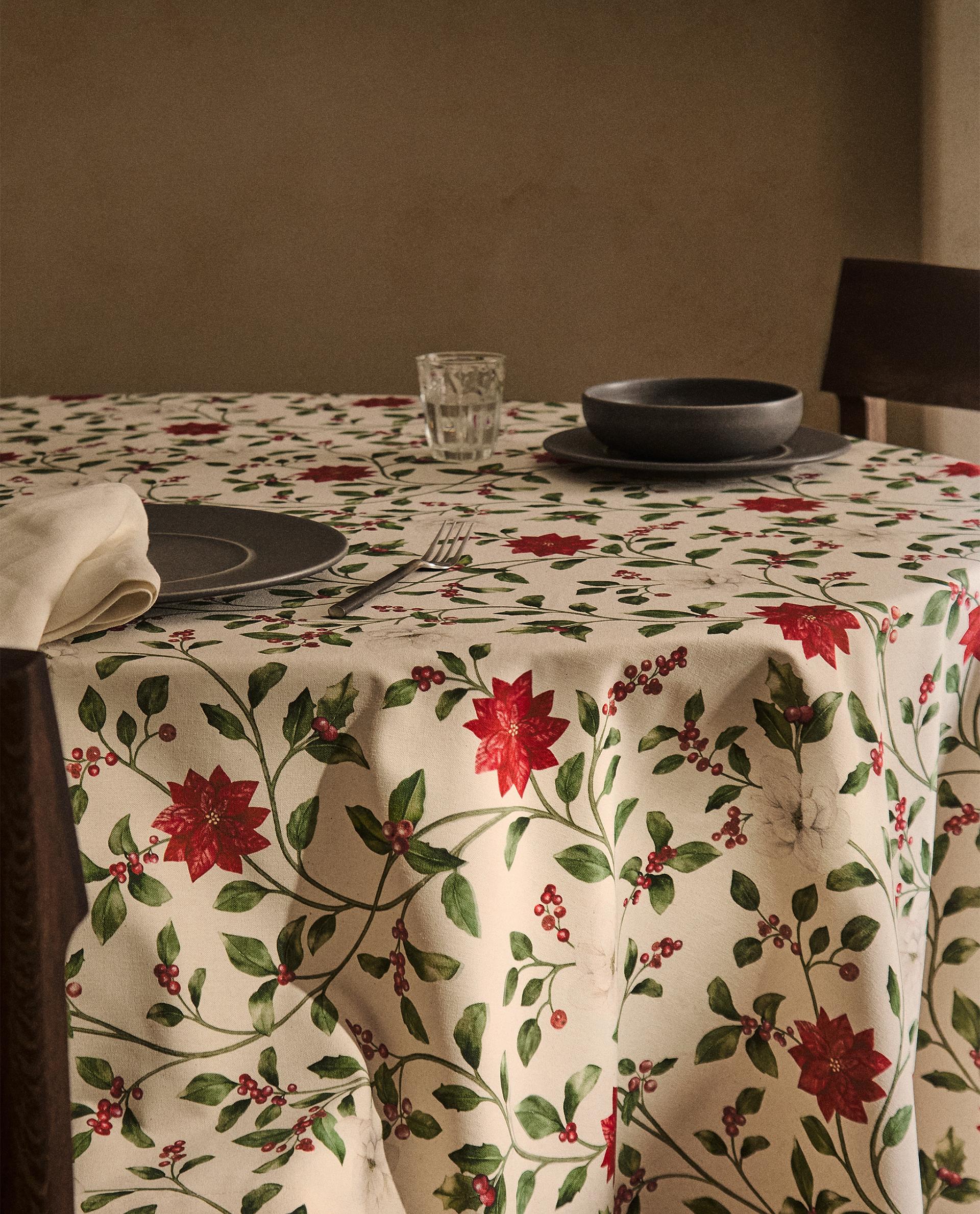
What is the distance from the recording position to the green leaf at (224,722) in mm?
645

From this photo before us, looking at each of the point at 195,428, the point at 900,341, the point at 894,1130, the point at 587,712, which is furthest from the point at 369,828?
the point at 900,341

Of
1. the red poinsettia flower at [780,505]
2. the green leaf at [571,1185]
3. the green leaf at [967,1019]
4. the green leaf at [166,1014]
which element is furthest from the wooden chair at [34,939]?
the red poinsettia flower at [780,505]

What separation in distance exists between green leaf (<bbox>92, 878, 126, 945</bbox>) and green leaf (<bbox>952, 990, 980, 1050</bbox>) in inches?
20.5

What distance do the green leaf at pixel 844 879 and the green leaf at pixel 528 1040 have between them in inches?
6.9

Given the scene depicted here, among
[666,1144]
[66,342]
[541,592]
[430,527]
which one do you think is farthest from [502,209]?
[666,1144]

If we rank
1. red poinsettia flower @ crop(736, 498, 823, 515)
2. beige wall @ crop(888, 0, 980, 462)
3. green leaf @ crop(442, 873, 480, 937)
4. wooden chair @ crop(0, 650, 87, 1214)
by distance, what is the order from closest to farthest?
wooden chair @ crop(0, 650, 87, 1214), green leaf @ crop(442, 873, 480, 937), red poinsettia flower @ crop(736, 498, 823, 515), beige wall @ crop(888, 0, 980, 462)

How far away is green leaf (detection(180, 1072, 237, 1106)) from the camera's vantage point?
64 cm

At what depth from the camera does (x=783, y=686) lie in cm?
68

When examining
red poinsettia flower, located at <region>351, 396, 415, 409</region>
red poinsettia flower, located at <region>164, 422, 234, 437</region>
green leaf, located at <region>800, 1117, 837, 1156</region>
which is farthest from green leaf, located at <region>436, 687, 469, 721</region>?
red poinsettia flower, located at <region>351, 396, 415, 409</region>

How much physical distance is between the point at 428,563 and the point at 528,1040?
1.06 ft

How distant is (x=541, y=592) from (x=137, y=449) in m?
0.69

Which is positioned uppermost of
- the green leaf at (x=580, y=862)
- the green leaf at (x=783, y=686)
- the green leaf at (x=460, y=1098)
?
the green leaf at (x=783, y=686)

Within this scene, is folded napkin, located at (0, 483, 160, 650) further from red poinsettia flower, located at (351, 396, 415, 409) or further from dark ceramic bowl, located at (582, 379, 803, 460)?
red poinsettia flower, located at (351, 396, 415, 409)

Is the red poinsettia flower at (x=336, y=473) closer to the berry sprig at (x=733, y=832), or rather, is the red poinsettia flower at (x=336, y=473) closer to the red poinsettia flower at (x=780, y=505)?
the red poinsettia flower at (x=780, y=505)
